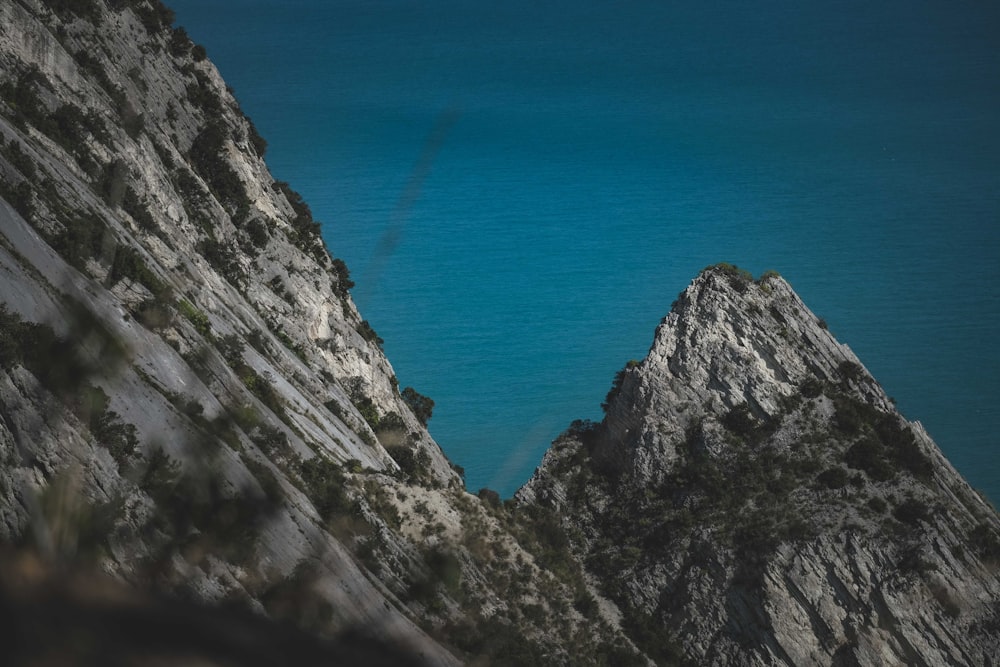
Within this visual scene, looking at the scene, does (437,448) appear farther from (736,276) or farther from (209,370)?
(209,370)

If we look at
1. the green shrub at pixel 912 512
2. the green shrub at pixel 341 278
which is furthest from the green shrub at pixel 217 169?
the green shrub at pixel 912 512

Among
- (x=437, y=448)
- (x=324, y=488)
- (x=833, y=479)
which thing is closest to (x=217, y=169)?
A: (x=437, y=448)

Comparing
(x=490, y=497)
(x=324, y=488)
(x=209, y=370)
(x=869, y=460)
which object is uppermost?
(x=869, y=460)

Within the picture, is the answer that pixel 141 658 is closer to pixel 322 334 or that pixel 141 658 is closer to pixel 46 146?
pixel 46 146

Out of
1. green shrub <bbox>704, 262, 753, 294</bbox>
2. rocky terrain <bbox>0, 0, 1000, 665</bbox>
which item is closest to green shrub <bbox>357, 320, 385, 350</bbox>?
rocky terrain <bbox>0, 0, 1000, 665</bbox>

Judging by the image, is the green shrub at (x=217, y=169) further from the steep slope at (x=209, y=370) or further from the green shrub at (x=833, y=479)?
the green shrub at (x=833, y=479)

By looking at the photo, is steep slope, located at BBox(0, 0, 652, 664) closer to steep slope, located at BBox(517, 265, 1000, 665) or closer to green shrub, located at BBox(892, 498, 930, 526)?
steep slope, located at BBox(517, 265, 1000, 665)
